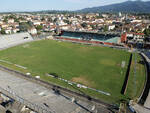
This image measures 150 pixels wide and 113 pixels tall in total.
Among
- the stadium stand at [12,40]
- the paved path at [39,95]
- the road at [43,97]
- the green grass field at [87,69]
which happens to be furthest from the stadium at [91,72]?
the stadium stand at [12,40]

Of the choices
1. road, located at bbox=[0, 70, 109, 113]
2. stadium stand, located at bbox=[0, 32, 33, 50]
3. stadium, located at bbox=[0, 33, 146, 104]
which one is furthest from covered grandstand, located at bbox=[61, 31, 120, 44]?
road, located at bbox=[0, 70, 109, 113]

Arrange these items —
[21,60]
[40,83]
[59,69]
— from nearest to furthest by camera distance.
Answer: [40,83] < [59,69] < [21,60]

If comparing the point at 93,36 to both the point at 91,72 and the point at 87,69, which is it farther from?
the point at 91,72

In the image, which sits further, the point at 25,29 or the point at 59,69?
the point at 25,29

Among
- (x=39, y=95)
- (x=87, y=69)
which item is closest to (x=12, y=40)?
(x=87, y=69)

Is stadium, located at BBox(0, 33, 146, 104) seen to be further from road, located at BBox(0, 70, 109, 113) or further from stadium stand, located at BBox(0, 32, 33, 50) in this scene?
stadium stand, located at BBox(0, 32, 33, 50)

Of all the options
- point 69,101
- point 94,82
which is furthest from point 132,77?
point 69,101

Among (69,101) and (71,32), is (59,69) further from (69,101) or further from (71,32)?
(71,32)
